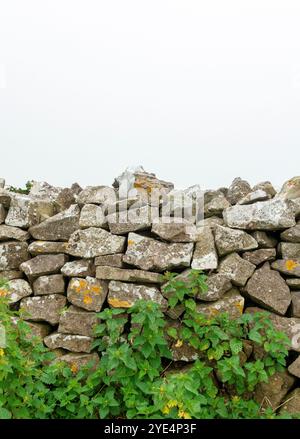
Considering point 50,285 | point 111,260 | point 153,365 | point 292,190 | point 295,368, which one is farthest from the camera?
point 292,190

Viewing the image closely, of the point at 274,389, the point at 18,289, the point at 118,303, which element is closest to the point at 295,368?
the point at 274,389

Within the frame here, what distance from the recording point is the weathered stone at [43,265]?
4.40 metres

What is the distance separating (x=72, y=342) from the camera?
418cm

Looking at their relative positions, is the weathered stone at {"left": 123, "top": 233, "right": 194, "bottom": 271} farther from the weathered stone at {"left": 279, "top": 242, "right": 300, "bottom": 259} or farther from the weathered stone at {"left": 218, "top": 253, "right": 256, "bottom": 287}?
the weathered stone at {"left": 279, "top": 242, "right": 300, "bottom": 259}

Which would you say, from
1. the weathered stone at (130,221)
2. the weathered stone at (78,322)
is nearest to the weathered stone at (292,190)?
the weathered stone at (130,221)

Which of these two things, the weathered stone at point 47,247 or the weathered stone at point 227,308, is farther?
the weathered stone at point 47,247

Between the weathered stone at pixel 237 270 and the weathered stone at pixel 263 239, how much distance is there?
28cm

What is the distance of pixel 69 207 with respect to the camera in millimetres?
4816

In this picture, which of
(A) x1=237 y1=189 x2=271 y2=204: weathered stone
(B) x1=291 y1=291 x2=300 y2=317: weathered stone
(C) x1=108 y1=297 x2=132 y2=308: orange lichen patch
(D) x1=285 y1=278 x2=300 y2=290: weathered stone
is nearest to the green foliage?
(C) x1=108 y1=297 x2=132 y2=308: orange lichen patch

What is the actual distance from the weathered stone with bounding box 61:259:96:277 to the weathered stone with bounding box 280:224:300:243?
2.18 meters

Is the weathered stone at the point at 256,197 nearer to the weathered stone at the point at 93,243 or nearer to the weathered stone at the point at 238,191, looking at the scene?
the weathered stone at the point at 238,191

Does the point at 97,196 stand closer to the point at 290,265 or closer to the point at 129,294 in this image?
the point at 129,294

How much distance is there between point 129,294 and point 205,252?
3.11ft
